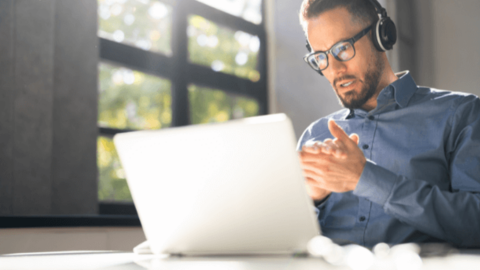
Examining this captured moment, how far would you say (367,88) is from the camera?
4.67 feet

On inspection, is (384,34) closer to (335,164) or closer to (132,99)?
(335,164)

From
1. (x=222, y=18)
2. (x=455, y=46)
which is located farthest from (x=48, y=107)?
(x=455, y=46)

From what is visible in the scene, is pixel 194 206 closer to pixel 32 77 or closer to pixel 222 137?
pixel 222 137

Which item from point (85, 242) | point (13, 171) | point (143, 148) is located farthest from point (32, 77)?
point (143, 148)

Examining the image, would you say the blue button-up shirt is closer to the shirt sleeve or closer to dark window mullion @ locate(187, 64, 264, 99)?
the shirt sleeve

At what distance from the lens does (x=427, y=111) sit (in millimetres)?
1266

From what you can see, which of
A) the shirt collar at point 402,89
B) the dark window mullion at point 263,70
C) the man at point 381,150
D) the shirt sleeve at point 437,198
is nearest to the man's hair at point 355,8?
the man at point 381,150

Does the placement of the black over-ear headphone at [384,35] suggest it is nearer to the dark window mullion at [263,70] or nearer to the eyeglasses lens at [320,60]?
the eyeglasses lens at [320,60]

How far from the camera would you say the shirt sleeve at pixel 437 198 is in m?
0.99

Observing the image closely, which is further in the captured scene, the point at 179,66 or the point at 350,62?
the point at 179,66

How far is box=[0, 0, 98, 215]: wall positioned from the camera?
1.82 meters

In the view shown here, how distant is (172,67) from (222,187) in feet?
7.33

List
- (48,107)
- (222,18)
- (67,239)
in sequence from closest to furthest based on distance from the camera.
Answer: (67,239)
(48,107)
(222,18)

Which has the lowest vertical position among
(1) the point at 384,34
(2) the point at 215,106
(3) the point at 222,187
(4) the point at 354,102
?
(3) the point at 222,187
